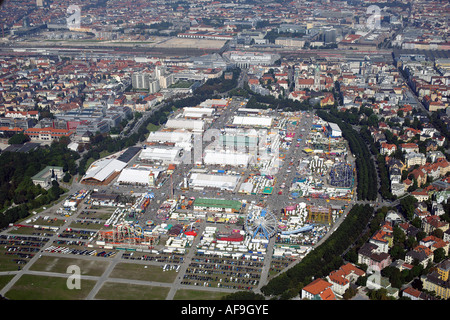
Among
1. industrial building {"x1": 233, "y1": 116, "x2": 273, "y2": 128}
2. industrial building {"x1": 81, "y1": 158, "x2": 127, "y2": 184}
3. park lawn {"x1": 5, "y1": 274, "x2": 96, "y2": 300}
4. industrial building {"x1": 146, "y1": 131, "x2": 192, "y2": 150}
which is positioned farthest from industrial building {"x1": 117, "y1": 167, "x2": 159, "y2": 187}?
industrial building {"x1": 233, "y1": 116, "x2": 273, "y2": 128}

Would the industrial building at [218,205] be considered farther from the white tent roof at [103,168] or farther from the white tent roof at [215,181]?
the white tent roof at [103,168]

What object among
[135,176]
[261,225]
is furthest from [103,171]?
[261,225]

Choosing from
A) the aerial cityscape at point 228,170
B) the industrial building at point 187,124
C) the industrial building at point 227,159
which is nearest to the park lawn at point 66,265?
the aerial cityscape at point 228,170

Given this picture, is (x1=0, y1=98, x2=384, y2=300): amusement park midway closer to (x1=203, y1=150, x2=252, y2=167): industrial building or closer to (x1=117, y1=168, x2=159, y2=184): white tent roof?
(x1=117, y1=168, x2=159, y2=184): white tent roof

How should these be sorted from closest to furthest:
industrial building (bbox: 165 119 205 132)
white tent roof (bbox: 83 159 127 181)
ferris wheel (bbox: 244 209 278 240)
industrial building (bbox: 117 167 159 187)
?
ferris wheel (bbox: 244 209 278 240)
industrial building (bbox: 117 167 159 187)
white tent roof (bbox: 83 159 127 181)
industrial building (bbox: 165 119 205 132)

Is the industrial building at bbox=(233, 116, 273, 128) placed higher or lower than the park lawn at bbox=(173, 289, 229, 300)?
higher

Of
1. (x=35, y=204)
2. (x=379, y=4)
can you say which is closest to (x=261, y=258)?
(x=35, y=204)
